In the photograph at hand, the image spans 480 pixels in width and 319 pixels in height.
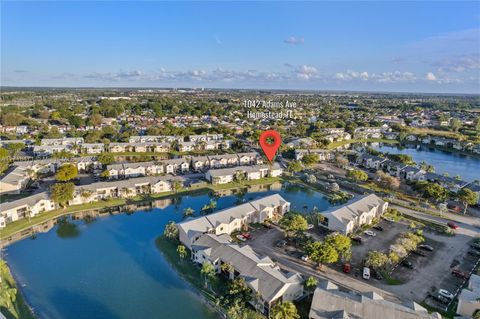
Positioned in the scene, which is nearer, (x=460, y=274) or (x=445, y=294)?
(x=445, y=294)

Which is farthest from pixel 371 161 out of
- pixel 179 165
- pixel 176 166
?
pixel 176 166

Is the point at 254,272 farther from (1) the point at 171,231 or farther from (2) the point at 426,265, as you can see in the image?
(2) the point at 426,265

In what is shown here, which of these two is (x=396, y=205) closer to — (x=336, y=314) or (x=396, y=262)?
(x=396, y=262)

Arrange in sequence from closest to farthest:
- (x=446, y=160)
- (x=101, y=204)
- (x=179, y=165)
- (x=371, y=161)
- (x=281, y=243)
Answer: (x=281, y=243), (x=101, y=204), (x=179, y=165), (x=371, y=161), (x=446, y=160)

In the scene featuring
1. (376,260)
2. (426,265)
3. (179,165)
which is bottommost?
(426,265)

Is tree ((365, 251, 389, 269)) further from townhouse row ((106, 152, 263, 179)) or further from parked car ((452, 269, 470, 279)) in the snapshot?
townhouse row ((106, 152, 263, 179))

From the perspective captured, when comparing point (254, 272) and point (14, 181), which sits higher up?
point (14, 181)

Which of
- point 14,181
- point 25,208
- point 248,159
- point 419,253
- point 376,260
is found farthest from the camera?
point 248,159
